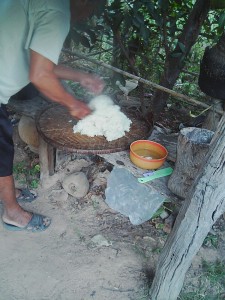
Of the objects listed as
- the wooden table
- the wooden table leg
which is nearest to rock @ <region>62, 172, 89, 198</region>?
the wooden table leg

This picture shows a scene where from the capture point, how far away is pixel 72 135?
2398 millimetres

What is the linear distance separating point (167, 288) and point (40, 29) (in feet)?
5.69

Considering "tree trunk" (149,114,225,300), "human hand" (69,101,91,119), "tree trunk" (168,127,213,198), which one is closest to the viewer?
"tree trunk" (149,114,225,300)

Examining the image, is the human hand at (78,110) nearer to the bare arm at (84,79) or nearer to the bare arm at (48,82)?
the bare arm at (48,82)

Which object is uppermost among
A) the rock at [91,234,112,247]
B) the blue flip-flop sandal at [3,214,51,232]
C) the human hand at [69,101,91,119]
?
the human hand at [69,101,91,119]

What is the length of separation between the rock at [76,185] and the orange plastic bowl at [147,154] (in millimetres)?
832

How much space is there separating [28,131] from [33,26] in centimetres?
153

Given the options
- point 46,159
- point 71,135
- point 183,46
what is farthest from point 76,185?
point 183,46

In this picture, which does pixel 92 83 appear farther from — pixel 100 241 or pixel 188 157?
pixel 100 241

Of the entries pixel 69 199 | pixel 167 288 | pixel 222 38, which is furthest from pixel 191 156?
pixel 69 199

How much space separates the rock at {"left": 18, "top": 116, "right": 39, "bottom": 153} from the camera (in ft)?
10.4

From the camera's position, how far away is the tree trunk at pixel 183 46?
3076mm

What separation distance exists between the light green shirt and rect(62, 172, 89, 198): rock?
1337 millimetres

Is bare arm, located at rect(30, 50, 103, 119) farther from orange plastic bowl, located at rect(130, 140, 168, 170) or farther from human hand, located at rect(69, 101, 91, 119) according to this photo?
orange plastic bowl, located at rect(130, 140, 168, 170)
